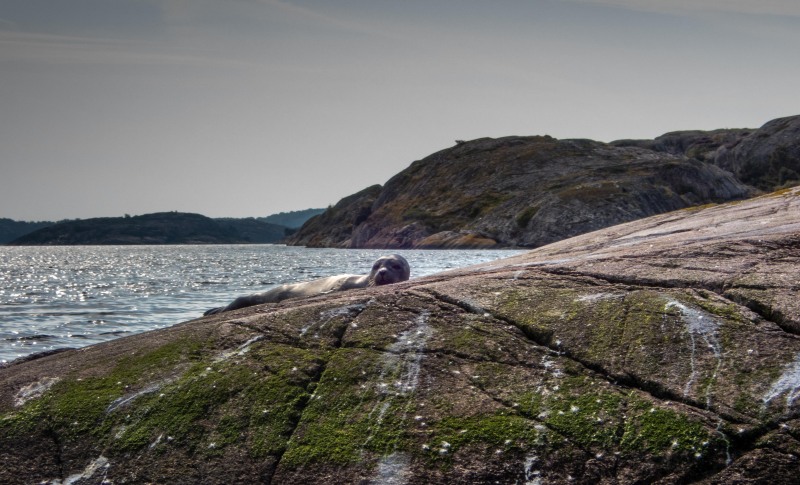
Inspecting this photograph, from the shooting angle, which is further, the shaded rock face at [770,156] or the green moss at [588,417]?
the shaded rock face at [770,156]

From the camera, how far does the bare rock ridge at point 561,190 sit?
132 meters

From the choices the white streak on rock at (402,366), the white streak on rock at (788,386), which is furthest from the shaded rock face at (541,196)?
the white streak on rock at (788,386)

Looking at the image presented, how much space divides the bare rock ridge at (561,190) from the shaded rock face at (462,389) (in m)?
114

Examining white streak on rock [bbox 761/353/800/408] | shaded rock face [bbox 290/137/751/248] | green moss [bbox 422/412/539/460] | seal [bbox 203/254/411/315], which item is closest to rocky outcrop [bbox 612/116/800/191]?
shaded rock face [bbox 290/137/751/248]

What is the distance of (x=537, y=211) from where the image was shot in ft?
447

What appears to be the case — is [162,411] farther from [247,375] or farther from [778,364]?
[778,364]

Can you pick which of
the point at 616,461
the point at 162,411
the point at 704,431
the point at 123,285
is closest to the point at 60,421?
the point at 162,411

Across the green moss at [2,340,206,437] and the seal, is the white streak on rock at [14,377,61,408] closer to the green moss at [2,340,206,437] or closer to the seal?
the green moss at [2,340,206,437]

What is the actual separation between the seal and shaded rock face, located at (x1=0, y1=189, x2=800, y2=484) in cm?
889

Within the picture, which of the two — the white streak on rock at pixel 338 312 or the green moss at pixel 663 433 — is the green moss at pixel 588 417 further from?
the white streak on rock at pixel 338 312

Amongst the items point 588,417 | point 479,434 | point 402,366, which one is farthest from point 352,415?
point 588,417

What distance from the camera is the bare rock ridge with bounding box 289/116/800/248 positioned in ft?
433

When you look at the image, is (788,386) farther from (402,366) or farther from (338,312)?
(338,312)

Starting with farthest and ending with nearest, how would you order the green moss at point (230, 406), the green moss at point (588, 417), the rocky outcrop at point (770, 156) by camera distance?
the rocky outcrop at point (770, 156) < the green moss at point (230, 406) < the green moss at point (588, 417)
